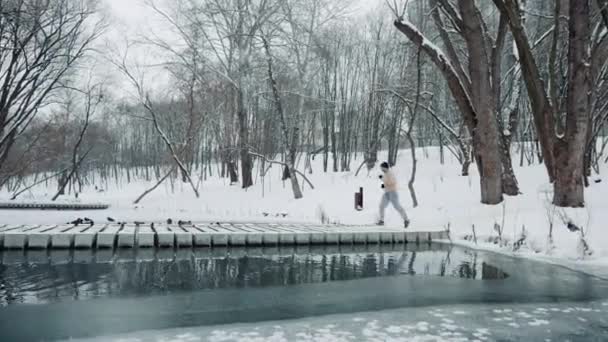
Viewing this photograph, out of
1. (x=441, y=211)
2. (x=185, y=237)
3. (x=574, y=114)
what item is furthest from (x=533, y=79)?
(x=185, y=237)

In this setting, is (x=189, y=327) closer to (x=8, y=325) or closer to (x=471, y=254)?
(x=8, y=325)

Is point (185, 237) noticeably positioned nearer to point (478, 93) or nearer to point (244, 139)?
point (478, 93)

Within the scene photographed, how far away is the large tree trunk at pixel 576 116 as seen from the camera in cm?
971

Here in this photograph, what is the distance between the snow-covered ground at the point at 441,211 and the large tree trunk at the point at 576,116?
1.56 ft

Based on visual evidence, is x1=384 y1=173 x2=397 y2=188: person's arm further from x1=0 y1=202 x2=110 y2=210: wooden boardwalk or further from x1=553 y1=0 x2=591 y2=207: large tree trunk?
x1=0 y1=202 x2=110 y2=210: wooden boardwalk

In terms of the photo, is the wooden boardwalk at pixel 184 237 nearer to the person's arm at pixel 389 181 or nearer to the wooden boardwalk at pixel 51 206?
the person's arm at pixel 389 181

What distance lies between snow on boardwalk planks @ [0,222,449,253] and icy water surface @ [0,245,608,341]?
0.30 m

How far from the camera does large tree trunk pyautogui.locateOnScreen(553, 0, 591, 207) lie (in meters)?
9.71

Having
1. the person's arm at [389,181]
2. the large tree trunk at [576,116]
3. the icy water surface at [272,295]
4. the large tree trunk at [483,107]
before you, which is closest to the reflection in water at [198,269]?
the icy water surface at [272,295]

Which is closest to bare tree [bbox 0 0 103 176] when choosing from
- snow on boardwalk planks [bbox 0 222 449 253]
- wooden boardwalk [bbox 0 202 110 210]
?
wooden boardwalk [bbox 0 202 110 210]

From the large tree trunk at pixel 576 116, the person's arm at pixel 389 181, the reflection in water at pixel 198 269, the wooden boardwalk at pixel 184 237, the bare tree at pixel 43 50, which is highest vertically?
the bare tree at pixel 43 50

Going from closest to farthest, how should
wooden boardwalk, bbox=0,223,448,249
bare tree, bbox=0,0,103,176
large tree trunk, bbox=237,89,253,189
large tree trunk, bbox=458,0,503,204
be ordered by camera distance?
wooden boardwalk, bbox=0,223,448,249 < large tree trunk, bbox=458,0,503,204 < bare tree, bbox=0,0,103,176 < large tree trunk, bbox=237,89,253,189

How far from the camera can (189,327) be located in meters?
4.10

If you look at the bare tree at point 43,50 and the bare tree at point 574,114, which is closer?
the bare tree at point 574,114
